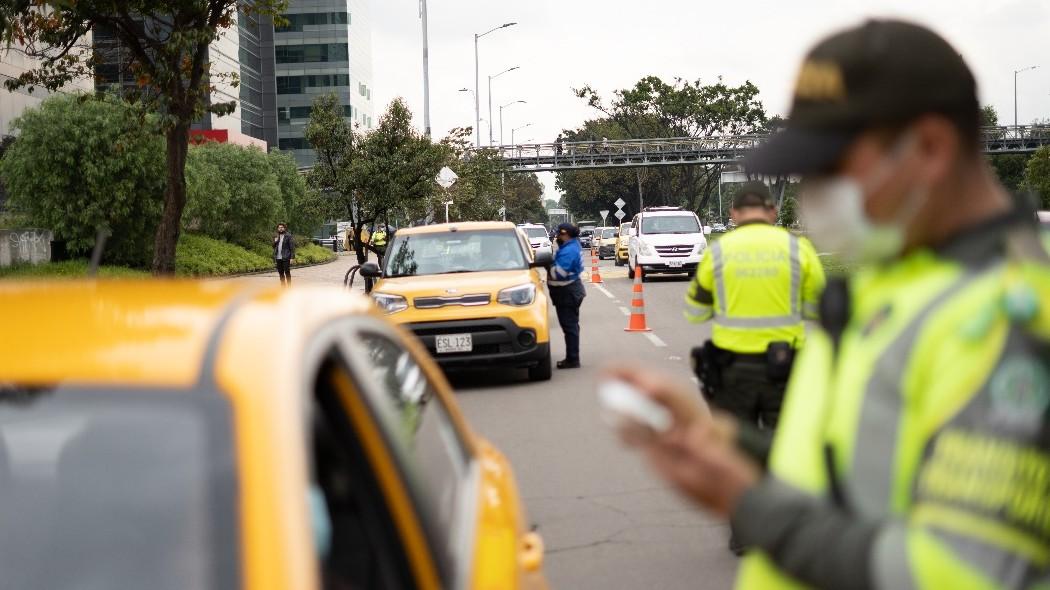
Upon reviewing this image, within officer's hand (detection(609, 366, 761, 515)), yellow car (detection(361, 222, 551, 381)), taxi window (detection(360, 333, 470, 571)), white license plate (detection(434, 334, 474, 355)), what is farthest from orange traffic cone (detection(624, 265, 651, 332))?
officer's hand (detection(609, 366, 761, 515))

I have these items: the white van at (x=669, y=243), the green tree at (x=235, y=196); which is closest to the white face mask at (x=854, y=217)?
the white van at (x=669, y=243)

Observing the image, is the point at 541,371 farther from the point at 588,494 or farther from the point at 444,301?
the point at 588,494

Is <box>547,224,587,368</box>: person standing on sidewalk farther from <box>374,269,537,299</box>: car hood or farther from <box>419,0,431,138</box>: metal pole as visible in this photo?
<box>419,0,431,138</box>: metal pole

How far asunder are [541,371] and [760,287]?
7.28 metres

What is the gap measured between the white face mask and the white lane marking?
14.7 m

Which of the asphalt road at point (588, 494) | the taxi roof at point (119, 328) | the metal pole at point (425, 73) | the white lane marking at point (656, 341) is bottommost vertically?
the asphalt road at point (588, 494)

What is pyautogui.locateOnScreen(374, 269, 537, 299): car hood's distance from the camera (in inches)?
497

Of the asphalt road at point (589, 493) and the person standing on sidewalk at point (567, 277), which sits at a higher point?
the person standing on sidewalk at point (567, 277)

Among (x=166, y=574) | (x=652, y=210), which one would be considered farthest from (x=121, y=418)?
(x=652, y=210)

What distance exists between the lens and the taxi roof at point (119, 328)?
2172mm

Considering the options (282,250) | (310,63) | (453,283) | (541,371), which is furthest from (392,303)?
(310,63)

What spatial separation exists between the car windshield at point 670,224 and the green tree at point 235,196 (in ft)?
59.5

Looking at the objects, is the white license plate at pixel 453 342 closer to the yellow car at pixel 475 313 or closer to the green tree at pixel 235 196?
the yellow car at pixel 475 313

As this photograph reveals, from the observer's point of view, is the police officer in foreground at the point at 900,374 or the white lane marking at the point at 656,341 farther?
the white lane marking at the point at 656,341
